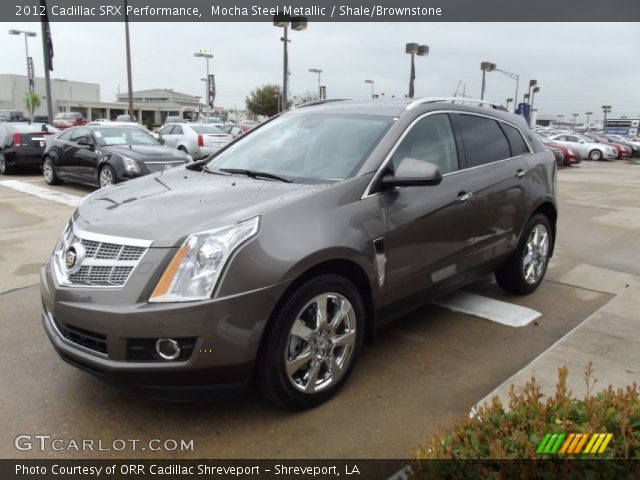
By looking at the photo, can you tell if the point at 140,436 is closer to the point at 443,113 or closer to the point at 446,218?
the point at 446,218

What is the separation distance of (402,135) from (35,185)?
36.7 ft

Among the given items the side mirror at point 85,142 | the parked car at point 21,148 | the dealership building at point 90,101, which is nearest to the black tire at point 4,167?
the parked car at point 21,148

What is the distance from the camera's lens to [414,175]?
3.29 metres

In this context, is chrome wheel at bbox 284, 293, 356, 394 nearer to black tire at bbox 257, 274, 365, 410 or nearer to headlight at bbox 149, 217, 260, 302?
black tire at bbox 257, 274, 365, 410

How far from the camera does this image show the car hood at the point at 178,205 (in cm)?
279

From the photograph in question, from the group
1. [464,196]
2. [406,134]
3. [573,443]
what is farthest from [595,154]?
[573,443]

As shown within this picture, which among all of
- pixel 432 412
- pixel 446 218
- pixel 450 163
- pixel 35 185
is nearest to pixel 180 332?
pixel 432 412

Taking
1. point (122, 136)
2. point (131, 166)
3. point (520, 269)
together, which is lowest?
point (520, 269)

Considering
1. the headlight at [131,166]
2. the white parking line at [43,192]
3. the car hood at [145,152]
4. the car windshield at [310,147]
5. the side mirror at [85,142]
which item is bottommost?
the white parking line at [43,192]

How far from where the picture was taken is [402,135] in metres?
3.68

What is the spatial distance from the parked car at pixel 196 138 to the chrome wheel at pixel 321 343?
15.0m

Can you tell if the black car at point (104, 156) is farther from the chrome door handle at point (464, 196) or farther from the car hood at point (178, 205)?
the chrome door handle at point (464, 196)

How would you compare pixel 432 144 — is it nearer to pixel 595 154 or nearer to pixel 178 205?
pixel 178 205

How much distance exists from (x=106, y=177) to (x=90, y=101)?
327 ft
